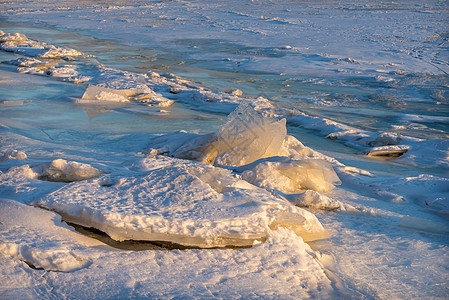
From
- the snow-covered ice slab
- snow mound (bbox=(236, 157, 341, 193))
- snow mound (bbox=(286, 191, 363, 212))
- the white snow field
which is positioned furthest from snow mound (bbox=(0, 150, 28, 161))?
snow mound (bbox=(286, 191, 363, 212))

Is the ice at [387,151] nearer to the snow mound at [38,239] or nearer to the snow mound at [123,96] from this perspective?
the snow mound at [123,96]

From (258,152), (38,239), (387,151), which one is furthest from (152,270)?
(387,151)

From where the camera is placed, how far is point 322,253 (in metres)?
2.06

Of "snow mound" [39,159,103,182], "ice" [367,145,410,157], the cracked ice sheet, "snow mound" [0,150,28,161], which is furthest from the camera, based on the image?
"ice" [367,145,410,157]

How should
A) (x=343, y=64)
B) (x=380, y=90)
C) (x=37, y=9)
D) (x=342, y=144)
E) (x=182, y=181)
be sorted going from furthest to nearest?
(x=37, y=9), (x=343, y=64), (x=380, y=90), (x=342, y=144), (x=182, y=181)

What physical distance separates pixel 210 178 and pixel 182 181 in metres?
0.20

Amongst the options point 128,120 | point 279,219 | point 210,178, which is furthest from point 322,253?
point 128,120

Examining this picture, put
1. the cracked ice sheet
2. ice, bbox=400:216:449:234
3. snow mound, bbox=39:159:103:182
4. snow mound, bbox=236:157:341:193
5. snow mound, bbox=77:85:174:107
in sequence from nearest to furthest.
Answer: the cracked ice sheet
ice, bbox=400:216:449:234
snow mound, bbox=39:159:103:182
snow mound, bbox=236:157:341:193
snow mound, bbox=77:85:174:107

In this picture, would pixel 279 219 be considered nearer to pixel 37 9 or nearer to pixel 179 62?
pixel 179 62

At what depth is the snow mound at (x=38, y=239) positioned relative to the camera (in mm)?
1746

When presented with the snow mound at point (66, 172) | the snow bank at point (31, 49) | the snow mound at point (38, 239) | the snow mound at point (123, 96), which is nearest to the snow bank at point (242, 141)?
the snow mound at point (66, 172)

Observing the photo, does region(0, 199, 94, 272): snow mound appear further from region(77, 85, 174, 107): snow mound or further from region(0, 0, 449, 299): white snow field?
region(77, 85, 174, 107): snow mound

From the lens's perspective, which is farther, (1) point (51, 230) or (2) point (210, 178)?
(2) point (210, 178)

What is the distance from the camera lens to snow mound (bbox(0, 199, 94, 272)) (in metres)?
1.75
